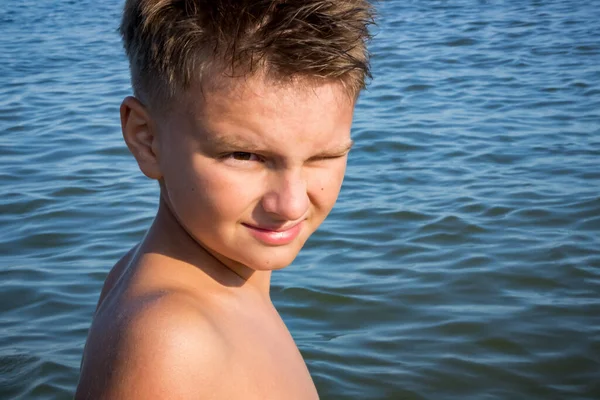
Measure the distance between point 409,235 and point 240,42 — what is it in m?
2.84

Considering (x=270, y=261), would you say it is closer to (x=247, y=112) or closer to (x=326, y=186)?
(x=326, y=186)

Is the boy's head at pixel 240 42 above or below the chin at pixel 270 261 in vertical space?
above

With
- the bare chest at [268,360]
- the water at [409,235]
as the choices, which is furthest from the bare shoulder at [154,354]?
the water at [409,235]

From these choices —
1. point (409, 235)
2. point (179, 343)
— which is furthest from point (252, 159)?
point (409, 235)

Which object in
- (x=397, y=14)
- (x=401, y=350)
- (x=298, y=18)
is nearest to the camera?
(x=298, y=18)

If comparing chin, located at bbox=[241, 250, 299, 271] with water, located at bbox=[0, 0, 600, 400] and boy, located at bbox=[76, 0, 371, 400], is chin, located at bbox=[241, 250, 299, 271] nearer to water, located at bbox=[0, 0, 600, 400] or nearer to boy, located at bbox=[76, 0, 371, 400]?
boy, located at bbox=[76, 0, 371, 400]

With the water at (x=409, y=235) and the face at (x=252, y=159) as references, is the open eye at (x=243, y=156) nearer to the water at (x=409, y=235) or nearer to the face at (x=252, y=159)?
the face at (x=252, y=159)

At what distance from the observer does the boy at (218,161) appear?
181 cm

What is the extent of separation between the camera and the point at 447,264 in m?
4.24

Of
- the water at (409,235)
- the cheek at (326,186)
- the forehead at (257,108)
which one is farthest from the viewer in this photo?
the water at (409,235)

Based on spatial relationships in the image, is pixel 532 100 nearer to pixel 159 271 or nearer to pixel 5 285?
pixel 5 285

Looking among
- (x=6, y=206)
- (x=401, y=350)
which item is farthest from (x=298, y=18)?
(x=6, y=206)

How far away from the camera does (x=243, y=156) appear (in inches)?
75.3

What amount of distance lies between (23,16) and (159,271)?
11327 millimetres
